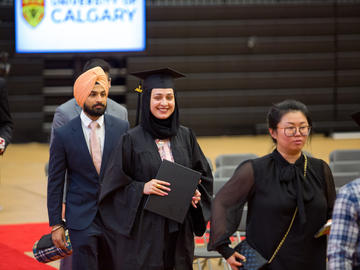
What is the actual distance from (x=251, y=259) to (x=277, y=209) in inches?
10.7

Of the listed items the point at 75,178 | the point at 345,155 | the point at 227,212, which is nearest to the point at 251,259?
the point at 227,212

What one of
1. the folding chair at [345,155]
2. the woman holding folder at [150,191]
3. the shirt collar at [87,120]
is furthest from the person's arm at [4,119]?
the folding chair at [345,155]

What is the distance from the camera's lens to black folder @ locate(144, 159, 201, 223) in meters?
3.38

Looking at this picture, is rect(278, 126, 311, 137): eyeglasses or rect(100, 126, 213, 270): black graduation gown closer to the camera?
rect(278, 126, 311, 137): eyeglasses

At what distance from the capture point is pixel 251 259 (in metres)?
2.87

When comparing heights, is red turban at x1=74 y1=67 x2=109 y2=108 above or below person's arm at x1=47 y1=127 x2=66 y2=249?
above

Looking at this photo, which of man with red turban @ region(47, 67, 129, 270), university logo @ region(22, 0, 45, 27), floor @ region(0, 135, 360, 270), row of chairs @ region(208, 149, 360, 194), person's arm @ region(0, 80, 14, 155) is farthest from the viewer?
university logo @ region(22, 0, 45, 27)

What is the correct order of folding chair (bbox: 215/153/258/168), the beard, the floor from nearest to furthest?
1. the beard
2. folding chair (bbox: 215/153/258/168)
3. the floor

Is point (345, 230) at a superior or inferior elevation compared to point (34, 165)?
superior

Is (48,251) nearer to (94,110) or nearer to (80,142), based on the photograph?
(80,142)

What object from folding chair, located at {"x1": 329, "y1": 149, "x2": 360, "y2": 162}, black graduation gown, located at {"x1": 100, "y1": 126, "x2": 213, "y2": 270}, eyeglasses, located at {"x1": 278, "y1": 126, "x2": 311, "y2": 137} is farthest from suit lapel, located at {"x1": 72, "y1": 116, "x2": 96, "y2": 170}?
folding chair, located at {"x1": 329, "y1": 149, "x2": 360, "y2": 162}

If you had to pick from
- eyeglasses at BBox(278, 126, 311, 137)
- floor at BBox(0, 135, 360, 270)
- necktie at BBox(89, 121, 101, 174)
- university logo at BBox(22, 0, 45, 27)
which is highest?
university logo at BBox(22, 0, 45, 27)

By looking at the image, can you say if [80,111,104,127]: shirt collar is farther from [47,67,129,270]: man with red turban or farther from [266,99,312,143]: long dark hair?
[266,99,312,143]: long dark hair

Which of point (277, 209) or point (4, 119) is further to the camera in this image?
point (4, 119)
